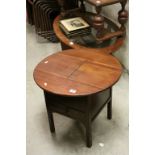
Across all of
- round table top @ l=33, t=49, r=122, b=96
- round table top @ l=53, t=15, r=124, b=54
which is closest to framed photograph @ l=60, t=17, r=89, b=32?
round table top @ l=53, t=15, r=124, b=54

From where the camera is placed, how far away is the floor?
1.63 m

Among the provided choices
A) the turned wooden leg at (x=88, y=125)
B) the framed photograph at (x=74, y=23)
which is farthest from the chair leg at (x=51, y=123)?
the framed photograph at (x=74, y=23)

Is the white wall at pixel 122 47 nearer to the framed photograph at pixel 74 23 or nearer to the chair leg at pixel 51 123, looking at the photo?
the framed photograph at pixel 74 23

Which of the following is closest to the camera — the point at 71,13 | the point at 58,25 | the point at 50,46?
the point at 58,25

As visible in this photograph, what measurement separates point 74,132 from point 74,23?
1.04 meters

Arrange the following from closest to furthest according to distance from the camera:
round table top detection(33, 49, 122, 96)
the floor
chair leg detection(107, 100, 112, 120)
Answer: round table top detection(33, 49, 122, 96), the floor, chair leg detection(107, 100, 112, 120)

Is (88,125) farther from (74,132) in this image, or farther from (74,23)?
(74,23)

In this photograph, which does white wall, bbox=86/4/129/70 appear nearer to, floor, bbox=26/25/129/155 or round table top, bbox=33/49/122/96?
floor, bbox=26/25/129/155

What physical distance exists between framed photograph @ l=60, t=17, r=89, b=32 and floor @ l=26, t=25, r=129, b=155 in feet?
2.10

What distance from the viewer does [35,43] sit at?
2945 millimetres

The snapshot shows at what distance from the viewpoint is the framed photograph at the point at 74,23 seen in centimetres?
222
